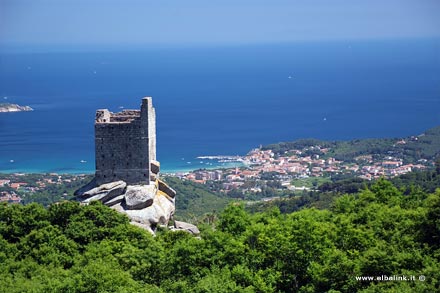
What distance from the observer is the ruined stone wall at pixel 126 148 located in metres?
25.4

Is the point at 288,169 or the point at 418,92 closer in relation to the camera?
the point at 288,169

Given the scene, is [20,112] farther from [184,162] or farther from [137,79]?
[137,79]

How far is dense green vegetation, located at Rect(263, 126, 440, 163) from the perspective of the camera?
281ft

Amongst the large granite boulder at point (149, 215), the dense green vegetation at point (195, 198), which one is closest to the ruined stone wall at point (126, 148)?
the large granite boulder at point (149, 215)

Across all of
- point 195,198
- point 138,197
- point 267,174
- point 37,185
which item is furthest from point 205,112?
point 138,197

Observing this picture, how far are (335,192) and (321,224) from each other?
35.3 m

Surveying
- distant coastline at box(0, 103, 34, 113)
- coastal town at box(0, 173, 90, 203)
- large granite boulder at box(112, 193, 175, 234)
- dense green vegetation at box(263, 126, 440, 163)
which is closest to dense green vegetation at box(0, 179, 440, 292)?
large granite boulder at box(112, 193, 175, 234)

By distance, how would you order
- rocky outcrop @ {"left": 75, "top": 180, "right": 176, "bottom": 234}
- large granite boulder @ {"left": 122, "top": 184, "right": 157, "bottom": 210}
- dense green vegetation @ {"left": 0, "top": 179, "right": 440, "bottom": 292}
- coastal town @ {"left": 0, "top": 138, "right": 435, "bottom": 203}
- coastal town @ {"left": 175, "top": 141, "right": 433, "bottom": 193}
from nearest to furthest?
dense green vegetation @ {"left": 0, "top": 179, "right": 440, "bottom": 292}, rocky outcrop @ {"left": 75, "top": 180, "right": 176, "bottom": 234}, large granite boulder @ {"left": 122, "top": 184, "right": 157, "bottom": 210}, coastal town @ {"left": 0, "top": 138, "right": 435, "bottom": 203}, coastal town @ {"left": 175, "top": 141, "right": 433, "bottom": 193}

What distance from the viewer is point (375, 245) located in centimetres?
1936

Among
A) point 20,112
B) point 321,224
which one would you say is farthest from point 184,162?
point 321,224

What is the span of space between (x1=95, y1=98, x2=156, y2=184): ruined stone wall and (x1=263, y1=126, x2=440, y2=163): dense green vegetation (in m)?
61.7

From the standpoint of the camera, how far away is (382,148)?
293 ft

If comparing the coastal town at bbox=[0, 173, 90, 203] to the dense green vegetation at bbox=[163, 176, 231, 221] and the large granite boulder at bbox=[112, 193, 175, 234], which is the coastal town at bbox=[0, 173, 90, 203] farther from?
the large granite boulder at bbox=[112, 193, 175, 234]

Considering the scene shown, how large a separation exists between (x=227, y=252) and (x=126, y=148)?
7.91 meters
